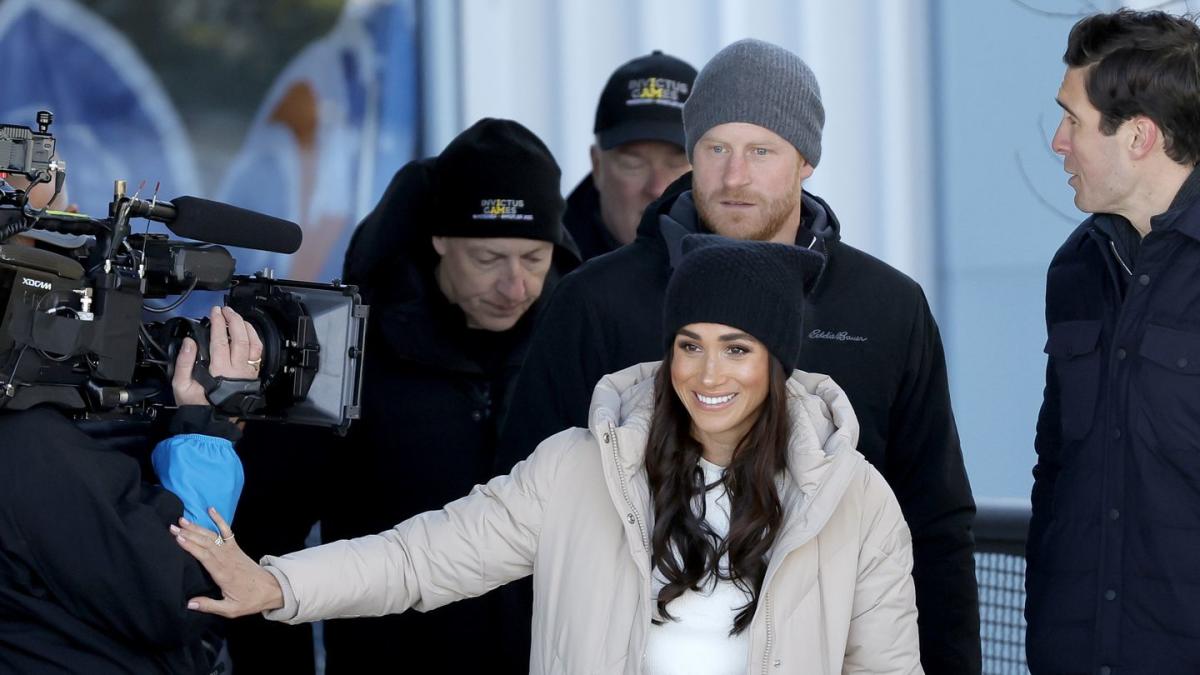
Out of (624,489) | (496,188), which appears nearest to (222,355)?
(624,489)

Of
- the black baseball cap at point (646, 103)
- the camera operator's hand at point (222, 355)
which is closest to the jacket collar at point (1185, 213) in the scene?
the camera operator's hand at point (222, 355)

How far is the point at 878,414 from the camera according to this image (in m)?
2.81

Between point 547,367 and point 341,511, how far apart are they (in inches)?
28.8

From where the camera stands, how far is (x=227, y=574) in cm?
220

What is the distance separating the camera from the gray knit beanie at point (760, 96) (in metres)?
2.83

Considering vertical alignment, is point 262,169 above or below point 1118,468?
above

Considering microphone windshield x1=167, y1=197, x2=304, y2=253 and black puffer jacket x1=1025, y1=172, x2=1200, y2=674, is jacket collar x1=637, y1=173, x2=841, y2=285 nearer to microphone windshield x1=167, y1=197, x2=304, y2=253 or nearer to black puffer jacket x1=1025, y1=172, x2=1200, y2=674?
black puffer jacket x1=1025, y1=172, x2=1200, y2=674

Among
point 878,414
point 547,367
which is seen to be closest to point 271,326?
point 547,367

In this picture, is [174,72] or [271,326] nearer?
[271,326]

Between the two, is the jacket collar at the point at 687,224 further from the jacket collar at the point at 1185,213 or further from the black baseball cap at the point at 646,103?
the black baseball cap at the point at 646,103

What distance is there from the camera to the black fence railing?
3307mm

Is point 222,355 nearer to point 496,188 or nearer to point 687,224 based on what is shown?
point 687,224

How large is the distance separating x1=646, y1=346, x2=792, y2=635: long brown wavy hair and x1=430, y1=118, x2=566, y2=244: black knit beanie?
3.39ft

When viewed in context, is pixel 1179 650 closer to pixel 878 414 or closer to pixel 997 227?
pixel 878 414
